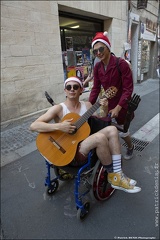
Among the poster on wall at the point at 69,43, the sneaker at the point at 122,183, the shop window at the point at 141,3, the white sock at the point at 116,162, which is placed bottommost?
the sneaker at the point at 122,183

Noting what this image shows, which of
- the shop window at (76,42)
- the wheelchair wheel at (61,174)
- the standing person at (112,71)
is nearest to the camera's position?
the standing person at (112,71)

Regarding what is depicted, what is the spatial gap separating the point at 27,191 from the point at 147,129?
2859 mm

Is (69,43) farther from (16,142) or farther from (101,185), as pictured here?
(101,185)

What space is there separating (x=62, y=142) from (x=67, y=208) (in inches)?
33.8

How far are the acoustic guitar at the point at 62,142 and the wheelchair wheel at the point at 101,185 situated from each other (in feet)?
1.18

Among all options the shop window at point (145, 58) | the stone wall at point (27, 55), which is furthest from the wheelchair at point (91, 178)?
the shop window at point (145, 58)

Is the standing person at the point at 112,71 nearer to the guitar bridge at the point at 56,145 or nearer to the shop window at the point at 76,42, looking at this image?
the guitar bridge at the point at 56,145

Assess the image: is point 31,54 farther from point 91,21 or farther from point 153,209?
point 153,209

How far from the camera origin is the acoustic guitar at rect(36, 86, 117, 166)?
5.46ft

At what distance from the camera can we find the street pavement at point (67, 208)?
1.72 m

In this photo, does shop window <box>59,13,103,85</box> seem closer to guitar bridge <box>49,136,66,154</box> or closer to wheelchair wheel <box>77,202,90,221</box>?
guitar bridge <box>49,136,66,154</box>

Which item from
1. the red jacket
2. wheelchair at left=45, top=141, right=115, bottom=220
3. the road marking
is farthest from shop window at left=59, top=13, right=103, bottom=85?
wheelchair at left=45, top=141, right=115, bottom=220

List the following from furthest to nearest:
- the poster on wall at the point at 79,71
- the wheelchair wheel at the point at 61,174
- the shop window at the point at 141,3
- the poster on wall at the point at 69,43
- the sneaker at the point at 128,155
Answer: the shop window at the point at 141,3
the poster on wall at the point at 79,71
the poster on wall at the point at 69,43
the sneaker at the point at 128,155
the wheelchair wheel at the point at 61,174

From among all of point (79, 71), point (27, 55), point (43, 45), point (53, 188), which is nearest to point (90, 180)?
point (53, 188)
